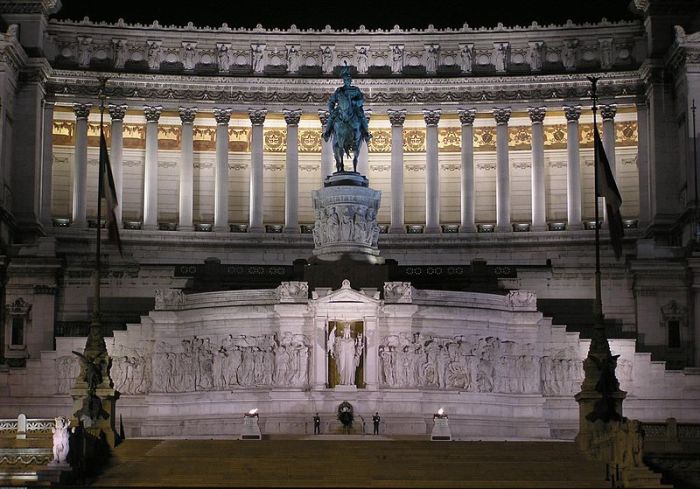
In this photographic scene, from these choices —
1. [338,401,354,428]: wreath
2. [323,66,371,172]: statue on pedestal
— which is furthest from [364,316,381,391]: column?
[323,66,371,172]: statue on pedestal

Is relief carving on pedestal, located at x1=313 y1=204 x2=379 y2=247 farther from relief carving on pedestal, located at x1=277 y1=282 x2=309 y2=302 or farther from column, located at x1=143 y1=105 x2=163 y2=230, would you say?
column, located at x1=143 y1=105 x2=163 y2=230

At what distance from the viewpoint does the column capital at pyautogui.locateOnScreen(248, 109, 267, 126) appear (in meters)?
108

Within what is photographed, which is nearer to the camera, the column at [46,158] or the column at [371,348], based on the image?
the column at [371,348]

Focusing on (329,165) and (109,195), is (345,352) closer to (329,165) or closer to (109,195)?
(109,195)

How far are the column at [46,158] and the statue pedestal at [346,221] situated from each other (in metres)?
30.9

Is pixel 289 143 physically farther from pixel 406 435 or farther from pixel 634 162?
pixel 406 435

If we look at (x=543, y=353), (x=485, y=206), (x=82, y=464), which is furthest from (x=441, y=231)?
(x=82, y=464)

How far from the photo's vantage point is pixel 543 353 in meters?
76.2

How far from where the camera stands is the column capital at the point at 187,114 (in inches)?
4240

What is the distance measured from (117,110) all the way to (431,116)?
67.5 feet

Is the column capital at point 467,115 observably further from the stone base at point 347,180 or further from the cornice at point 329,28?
the stone base at point 347,180

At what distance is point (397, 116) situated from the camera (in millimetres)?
108375

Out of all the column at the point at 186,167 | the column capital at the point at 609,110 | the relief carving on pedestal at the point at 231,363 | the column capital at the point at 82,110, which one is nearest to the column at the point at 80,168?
the column capital at the point at 82,110

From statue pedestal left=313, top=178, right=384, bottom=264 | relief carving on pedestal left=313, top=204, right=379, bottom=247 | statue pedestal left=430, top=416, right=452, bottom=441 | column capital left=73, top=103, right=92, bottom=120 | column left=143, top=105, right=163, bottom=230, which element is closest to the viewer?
statue pedestal left=430, top=416, right=452, bottom=441
